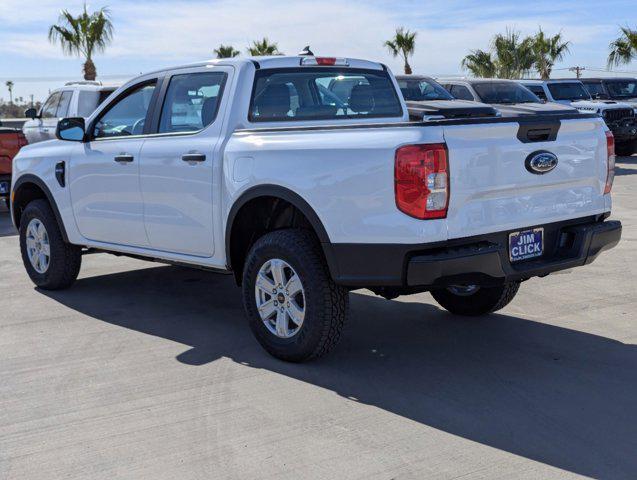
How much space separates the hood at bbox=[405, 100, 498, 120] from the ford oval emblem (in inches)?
328

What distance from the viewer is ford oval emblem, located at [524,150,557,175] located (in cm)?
482

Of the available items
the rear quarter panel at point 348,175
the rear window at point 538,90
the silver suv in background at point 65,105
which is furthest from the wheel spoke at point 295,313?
the rear window at point 538,90

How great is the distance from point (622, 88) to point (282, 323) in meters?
19.1

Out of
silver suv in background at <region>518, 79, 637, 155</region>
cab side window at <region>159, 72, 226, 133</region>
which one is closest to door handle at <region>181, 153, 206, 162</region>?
cab side window at <region>159, 72, 226, 133</region>

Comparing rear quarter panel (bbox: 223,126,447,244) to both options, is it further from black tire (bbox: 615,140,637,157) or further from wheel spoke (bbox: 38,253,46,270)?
black tire (bbox: 615,140,637,157)

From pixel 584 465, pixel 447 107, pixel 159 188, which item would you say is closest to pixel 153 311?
pixel 159 188

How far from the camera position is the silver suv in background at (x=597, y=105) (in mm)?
19422

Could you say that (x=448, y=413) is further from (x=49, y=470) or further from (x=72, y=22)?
(x=72, y=22)

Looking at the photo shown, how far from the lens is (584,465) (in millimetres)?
3779

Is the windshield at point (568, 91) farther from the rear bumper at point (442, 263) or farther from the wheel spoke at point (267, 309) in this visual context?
the wheel spoke at point (267, 309)

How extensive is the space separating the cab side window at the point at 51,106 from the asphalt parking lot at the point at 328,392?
975 centimetres

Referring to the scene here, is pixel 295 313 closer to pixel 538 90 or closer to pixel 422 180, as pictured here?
pixel 422 180

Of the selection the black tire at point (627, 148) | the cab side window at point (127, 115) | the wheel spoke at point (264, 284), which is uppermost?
the cab side window at point (127, 115)

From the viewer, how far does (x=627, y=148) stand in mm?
20797
